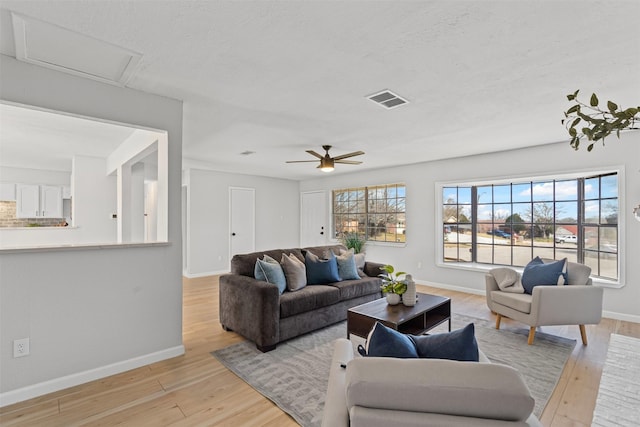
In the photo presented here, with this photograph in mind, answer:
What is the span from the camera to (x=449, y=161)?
18.6ft

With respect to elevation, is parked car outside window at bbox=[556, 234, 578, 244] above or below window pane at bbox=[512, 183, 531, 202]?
below

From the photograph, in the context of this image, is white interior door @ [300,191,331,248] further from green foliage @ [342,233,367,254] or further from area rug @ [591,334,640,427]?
area rug @ [591,334,640,427]

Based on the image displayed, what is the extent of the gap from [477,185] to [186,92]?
4.97m

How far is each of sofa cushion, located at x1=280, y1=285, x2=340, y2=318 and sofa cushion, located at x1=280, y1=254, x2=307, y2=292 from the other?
0.27 feet

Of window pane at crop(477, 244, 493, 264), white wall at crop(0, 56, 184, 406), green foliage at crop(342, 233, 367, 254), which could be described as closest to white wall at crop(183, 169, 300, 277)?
green foliage at crop(342, 233, 367, 254)

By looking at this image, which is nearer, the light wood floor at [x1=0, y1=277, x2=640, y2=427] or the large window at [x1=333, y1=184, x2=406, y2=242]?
the light wood floor at [x1=0, y1=277, x2=640, y2=427]

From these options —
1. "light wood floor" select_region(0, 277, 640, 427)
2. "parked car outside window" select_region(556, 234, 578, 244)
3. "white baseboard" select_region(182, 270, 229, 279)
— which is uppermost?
"parked car outside window" select_region(556, 234, 578, 244)

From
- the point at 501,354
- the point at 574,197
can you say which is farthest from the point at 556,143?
the point at 501,354

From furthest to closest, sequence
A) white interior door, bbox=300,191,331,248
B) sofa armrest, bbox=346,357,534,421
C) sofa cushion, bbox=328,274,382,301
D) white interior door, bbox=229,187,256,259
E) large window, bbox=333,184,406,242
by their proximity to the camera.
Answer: white interior door, bbox=300,191,331,248 → white interior door, bbox=229,187,256,259 → large window, bbox=333,184,406,242 → sofa cushion, bbox=328,274,382,301 → sofa armrest, bbox=346,357,534,421

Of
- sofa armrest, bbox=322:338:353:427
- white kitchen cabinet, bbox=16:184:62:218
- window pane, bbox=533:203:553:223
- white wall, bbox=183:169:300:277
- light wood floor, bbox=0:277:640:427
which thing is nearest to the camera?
sofa armrest, bbox=322:338:353:427

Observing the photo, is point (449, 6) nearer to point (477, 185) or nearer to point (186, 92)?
point (186, 92)

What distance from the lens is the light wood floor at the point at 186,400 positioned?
203 cm

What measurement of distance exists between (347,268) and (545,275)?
229 centimetres

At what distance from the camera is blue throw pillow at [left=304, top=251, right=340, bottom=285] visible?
3.92m
